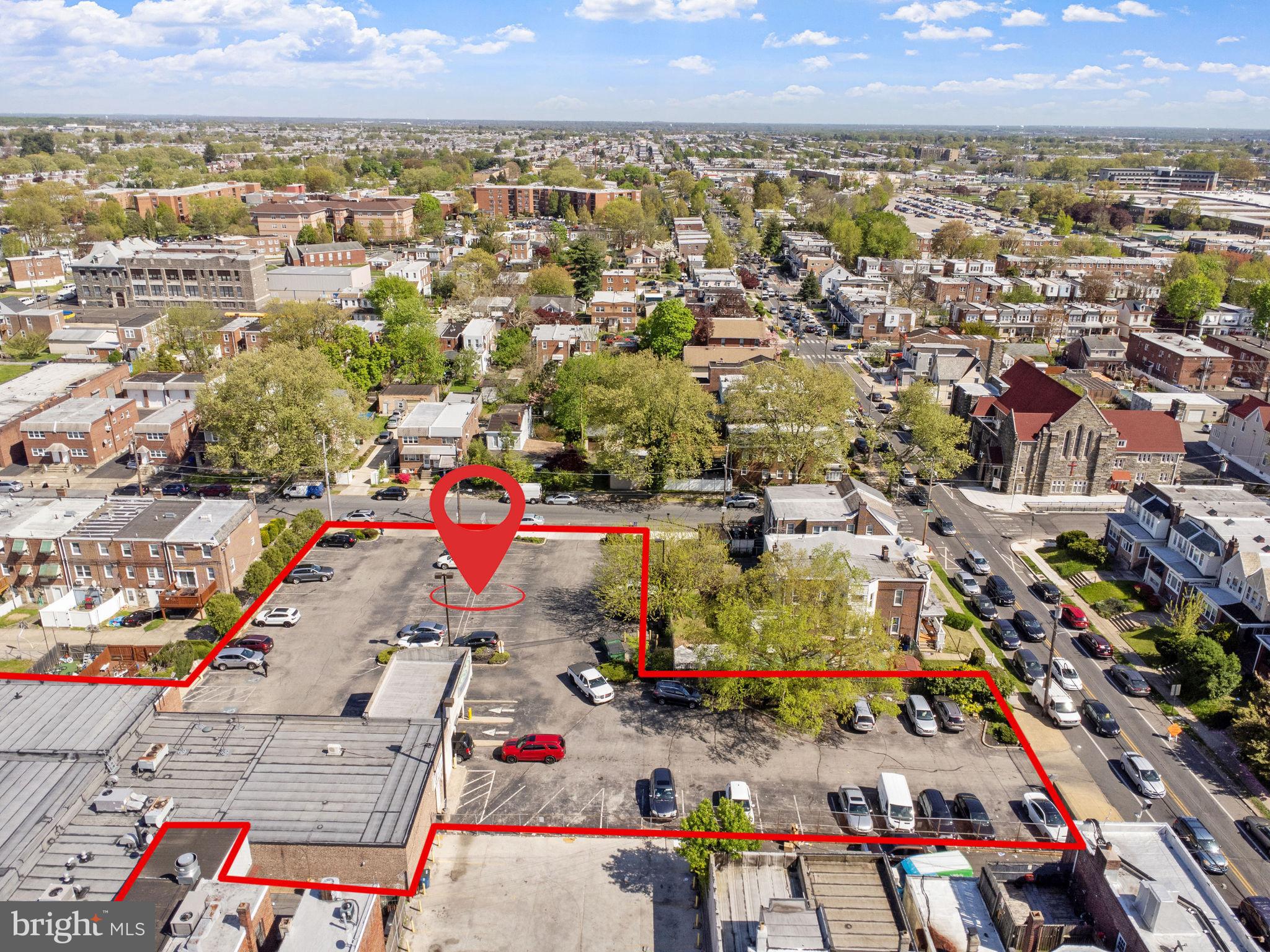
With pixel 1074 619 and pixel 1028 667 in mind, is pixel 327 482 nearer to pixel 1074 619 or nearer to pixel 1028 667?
pixel 1028 667

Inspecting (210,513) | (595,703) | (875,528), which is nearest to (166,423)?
(210,513)

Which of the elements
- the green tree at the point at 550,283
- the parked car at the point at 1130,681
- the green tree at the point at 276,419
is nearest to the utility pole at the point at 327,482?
the green tree at the point at 276,419

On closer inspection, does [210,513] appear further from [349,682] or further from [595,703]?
[595,703]

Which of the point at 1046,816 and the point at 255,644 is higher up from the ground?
the point at 255,644

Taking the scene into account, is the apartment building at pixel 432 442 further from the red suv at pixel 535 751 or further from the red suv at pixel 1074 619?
the red suv at pixel 1074 619

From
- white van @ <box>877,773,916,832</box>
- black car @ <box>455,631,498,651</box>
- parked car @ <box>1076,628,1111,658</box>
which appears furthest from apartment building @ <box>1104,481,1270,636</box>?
black car @ <box>455,631,498,651</box>

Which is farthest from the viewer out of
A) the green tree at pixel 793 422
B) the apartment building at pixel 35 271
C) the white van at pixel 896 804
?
the apartment building at pixel 35 271

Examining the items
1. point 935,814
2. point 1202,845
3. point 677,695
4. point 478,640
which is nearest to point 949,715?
point 935,814
